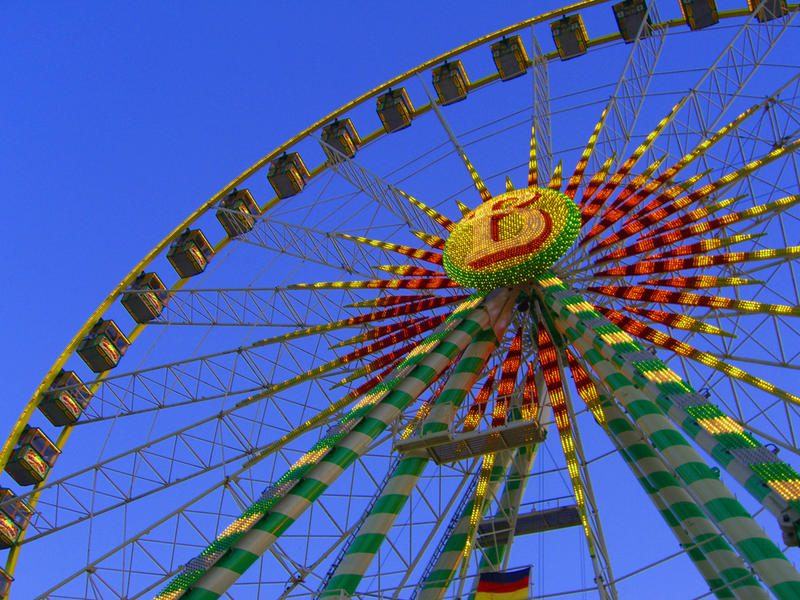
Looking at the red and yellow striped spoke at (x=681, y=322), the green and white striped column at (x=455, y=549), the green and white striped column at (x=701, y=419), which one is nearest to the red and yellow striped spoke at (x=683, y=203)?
the red and yellow striped spoke at (x=681, y=322)

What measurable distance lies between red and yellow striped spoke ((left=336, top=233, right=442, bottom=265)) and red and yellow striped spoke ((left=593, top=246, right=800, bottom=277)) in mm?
3646

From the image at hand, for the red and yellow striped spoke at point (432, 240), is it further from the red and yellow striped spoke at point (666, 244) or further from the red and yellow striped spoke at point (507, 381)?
the red and yellow striped spoke at point (666, 244)

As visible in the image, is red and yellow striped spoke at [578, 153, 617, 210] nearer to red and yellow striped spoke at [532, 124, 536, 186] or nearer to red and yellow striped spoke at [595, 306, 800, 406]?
red and yellow striped spoke at [532, 124, 536, 186]

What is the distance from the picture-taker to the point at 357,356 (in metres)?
18.6

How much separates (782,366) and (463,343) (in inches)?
222

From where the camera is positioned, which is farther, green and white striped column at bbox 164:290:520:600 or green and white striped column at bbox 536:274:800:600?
green and white striped column at bbox 164:290:520:600

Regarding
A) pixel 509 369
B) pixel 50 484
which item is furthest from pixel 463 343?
pixel 50 484

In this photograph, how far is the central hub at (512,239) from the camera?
685 inches

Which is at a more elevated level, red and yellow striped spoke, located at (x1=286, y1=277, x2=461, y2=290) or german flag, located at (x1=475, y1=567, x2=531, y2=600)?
red and yellow striped spoke, located at (x1=286, y1=277, x2=461, y2=290)

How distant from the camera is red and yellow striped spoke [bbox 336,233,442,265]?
19734 mm

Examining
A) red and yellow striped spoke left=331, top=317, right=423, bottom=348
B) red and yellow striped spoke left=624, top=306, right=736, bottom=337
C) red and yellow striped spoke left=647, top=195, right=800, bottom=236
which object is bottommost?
red and yellow striped spoke left=624, top=306, right=736, bottom=337

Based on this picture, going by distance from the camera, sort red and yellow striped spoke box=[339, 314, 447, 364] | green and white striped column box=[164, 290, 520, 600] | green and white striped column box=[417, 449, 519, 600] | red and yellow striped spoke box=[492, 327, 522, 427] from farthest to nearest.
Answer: red and yellow striped spoke box=[339, 314, 447, 364] → red and yellow striped spoke box=[492, 327, 522, 427] → green and white striped column box=[417, 449, 519, 600] → green and white striped column box=[164, 290, 520, 600]

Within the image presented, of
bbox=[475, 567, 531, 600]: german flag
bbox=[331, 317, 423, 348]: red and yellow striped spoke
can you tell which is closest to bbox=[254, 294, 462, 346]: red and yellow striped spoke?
bbox=[331, 317, 423, 348]: red and yellow striped spoke

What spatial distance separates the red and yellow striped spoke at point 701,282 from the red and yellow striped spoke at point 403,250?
15.0ft
